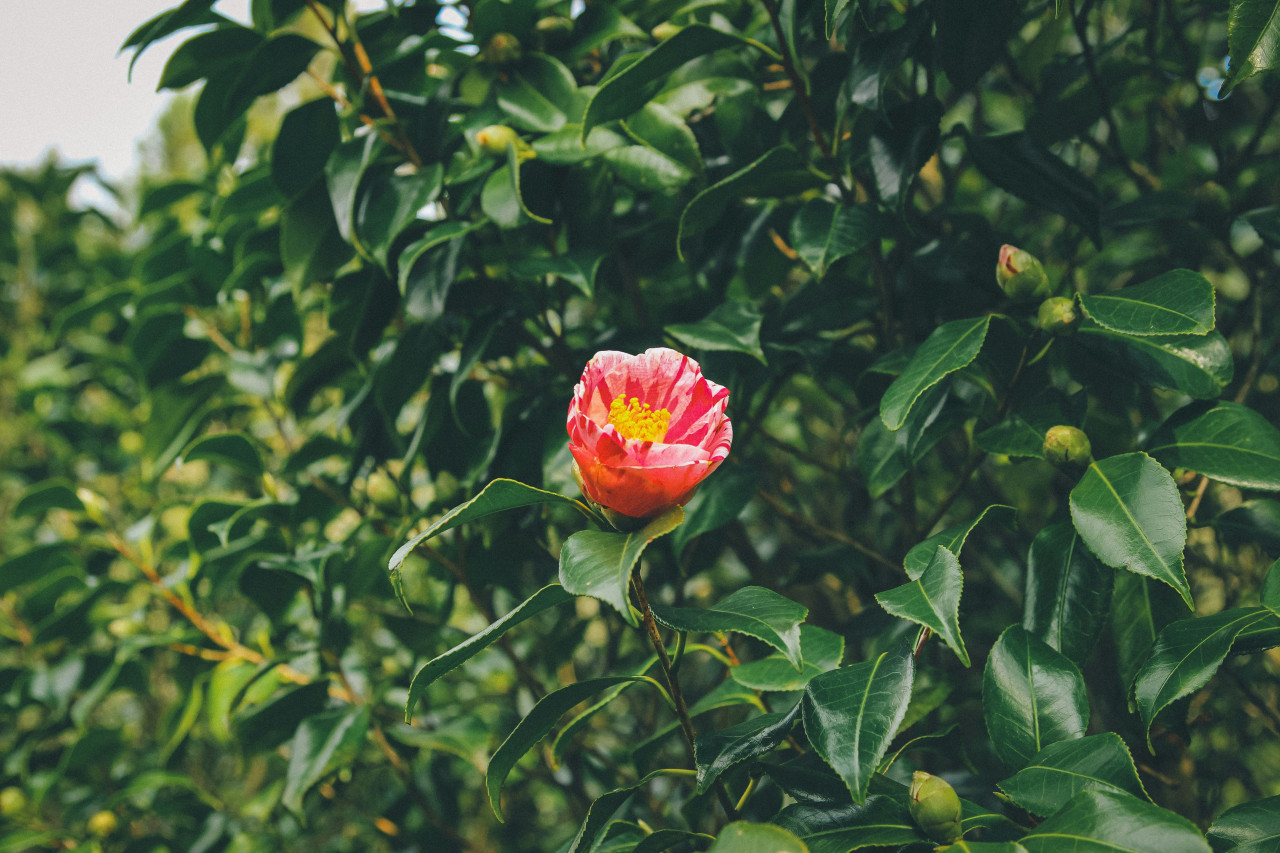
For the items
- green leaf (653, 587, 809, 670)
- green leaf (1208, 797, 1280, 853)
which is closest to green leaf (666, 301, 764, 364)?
green leaf (653, 587, 809, 670)

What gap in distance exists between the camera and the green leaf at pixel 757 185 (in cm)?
75

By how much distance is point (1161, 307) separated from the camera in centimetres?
63

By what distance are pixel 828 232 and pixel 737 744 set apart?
0.47m

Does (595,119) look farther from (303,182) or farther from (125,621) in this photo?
(125,621)

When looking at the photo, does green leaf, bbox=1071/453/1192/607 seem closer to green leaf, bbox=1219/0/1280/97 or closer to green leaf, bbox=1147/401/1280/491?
green leaf, bbox=1147/401/1280/491

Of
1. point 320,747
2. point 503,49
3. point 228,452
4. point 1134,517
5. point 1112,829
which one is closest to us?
point 1112,829

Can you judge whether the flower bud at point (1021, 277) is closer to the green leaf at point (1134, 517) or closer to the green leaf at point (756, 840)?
the green leaf at point (1134, 517)

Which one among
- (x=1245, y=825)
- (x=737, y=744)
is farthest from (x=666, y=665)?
(x=1245, y=825)

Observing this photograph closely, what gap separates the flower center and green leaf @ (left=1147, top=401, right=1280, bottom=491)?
17.7 inches

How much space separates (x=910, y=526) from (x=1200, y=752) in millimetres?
1046

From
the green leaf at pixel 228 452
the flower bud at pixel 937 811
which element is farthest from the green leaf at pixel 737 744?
the green leaf at pixel 228 452

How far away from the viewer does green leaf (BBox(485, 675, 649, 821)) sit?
0.59 meters

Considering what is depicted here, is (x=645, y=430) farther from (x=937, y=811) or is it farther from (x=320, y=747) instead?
(x=320, y=747)

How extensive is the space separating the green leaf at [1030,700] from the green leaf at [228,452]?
101cm
